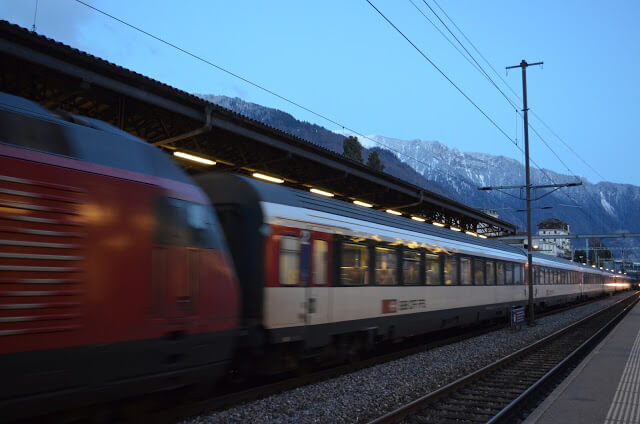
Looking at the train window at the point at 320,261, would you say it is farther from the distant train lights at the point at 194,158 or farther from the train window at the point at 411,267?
the distant train lights at the point at 194,158

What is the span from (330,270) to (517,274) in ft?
49.9

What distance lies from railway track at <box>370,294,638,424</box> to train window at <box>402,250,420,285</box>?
9.26ft

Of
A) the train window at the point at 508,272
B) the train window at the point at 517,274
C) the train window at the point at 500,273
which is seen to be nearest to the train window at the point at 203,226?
the train window at the point at 500,273

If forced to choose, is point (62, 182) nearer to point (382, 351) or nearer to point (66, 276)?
point (66, 276)

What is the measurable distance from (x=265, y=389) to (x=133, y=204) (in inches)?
167

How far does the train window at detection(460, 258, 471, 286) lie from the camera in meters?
16.4

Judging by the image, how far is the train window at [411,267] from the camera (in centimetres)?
1286

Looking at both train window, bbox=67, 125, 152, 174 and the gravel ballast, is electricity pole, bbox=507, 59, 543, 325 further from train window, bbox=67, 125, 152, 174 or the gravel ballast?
train window, bbox=67, 125, 152, 174

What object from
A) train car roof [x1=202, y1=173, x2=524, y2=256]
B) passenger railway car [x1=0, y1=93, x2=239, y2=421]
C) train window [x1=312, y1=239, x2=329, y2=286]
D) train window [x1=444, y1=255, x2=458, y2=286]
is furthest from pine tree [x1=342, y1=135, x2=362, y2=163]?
passenger railway car [x1=0, y1=93, x2=239, y2=421]

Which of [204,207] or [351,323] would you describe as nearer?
[204,207]

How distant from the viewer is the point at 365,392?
862cm

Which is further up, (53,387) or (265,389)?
(53,387)

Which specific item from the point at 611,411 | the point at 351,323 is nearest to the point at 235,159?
the point at 351,323

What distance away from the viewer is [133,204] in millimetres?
5496
